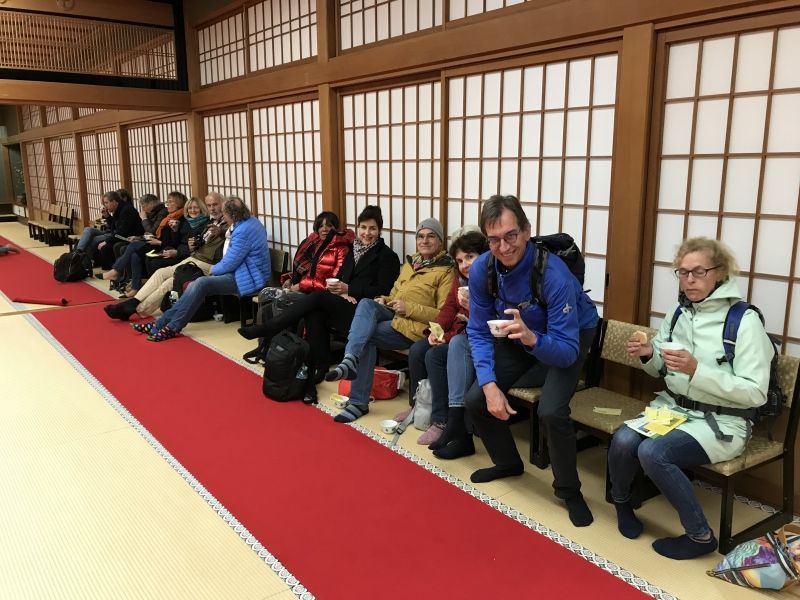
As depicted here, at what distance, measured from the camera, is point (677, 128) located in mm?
2916

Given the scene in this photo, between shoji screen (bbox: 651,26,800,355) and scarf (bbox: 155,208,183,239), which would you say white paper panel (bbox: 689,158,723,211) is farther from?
scarf (bbox: 155,208,183,239)

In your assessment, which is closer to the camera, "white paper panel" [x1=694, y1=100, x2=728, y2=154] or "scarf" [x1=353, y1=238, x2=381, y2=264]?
"white paper panel" [x1=694, y1=100, x2=728, y2=154]

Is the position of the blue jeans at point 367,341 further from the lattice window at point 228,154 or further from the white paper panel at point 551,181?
the lattice window at point 228,154

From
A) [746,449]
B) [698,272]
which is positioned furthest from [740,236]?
[746,449]

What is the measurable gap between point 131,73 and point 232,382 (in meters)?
4.64

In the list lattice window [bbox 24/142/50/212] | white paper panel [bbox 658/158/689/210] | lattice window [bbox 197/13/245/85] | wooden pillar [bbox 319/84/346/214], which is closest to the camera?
white paper panel [bbox 658/158/689/210]

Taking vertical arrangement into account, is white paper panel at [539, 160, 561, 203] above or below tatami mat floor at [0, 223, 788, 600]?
above

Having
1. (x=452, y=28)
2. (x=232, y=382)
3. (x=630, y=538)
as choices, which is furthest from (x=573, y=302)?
(x=232, y=382)

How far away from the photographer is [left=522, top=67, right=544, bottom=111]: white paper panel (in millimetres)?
3539

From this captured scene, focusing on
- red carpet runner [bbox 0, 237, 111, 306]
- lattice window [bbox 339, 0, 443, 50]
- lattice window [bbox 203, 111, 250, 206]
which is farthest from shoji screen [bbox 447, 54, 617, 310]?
red carpet runner [bbox 0, 237, 111, 306]

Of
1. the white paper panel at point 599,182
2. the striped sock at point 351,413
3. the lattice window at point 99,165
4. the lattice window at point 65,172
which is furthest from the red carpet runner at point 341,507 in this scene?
the lattice window at point 65,172

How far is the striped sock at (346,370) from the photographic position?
3.42 m

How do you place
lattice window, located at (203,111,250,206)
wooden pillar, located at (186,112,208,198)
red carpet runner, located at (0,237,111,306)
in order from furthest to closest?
wooden pillar, located at (186,112,208,198), red carpet runner, located at (0,237,111,306), lattice window, located at (203,111,250,206)

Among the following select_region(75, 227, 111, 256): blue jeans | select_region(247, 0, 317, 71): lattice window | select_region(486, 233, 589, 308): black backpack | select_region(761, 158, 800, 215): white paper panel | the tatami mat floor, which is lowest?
the tatami mat floor
